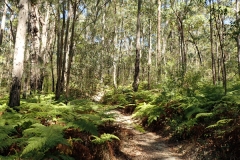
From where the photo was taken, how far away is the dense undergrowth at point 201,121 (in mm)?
5133

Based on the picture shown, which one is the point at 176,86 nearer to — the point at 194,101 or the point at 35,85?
the point at 194,101

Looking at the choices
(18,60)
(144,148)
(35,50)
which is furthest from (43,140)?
(35,50)

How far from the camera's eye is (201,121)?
6.78 meters

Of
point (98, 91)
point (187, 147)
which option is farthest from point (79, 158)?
point (98, 91)

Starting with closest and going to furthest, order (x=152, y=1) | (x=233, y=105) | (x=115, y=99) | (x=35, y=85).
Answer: (x=233, y=105) < (x=35, y=85) < (x=115, y=99) < (x=152, y=1)

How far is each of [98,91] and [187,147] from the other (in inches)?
524

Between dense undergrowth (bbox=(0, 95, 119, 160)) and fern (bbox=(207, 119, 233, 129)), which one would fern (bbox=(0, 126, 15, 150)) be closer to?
dense undergrowth (bbox=(0, 95, 119, 160))

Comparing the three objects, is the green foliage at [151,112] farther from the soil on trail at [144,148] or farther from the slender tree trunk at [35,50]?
the slender tree trunk at [35,50]

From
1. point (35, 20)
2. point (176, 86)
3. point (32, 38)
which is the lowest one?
point (176, 86)

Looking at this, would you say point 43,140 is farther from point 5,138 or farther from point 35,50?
point 35,50

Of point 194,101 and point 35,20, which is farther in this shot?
point 35,20

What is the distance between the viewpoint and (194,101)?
24.8 ft

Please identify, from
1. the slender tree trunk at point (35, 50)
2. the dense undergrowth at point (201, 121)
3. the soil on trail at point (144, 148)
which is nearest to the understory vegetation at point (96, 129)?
the dense undergrowth at point (201, 121)

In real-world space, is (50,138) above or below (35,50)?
below
